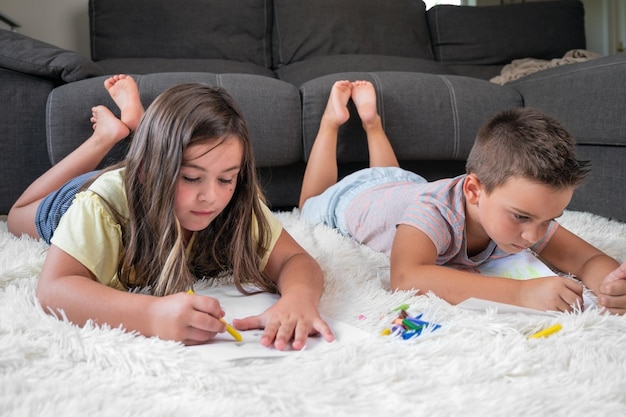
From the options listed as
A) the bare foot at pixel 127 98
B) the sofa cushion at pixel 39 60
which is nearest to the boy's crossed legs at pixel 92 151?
the bare foot at pixel 127 98

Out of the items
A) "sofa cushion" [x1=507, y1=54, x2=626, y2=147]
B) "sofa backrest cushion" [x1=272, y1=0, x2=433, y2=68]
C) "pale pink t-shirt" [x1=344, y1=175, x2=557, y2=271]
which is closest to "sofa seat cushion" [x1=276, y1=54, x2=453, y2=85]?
"sofa backrest cushion" [x1=272, y1=0, x2=433, y2=68]

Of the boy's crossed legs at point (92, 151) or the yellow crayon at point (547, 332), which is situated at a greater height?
the boy's crossed legs at point (92, 151)

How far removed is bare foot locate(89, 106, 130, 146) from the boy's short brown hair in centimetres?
84

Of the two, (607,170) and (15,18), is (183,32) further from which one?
(607,170)

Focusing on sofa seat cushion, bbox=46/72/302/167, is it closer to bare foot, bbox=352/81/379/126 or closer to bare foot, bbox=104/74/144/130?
bare foot, bbox=104/74/144/130

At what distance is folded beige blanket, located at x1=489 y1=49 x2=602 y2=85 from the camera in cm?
231

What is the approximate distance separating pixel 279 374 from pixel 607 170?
125cm

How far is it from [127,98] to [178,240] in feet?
2.33

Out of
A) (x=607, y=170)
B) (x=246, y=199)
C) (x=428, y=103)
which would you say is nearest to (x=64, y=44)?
(x=428, y=103)

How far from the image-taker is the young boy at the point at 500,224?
0.90 meters

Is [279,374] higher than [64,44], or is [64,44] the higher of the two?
[64,44]

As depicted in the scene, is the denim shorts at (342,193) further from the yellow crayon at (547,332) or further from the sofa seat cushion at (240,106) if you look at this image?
the yellow crayon at (547,332)

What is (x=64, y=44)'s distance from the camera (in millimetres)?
2682

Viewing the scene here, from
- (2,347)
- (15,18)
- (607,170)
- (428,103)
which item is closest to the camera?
(2,347)
